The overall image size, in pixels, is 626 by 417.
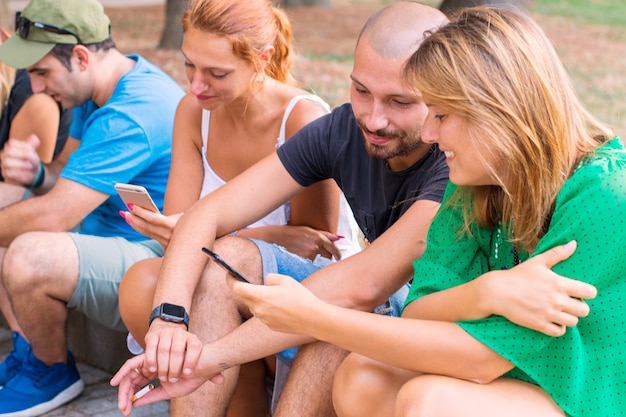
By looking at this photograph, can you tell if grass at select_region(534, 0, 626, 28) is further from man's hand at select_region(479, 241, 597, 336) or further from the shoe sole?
man's hand at select_region(479, 241, 597, 336)

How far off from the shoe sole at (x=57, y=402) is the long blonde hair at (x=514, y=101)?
2324 millimetres

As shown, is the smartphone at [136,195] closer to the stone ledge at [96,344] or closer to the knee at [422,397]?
the stone ledge at [96,344]

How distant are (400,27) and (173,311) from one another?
3.77ft

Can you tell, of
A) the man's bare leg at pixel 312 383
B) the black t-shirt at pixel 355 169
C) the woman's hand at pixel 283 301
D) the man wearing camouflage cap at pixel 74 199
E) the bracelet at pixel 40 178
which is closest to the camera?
the woman's hand at pixel 283 301

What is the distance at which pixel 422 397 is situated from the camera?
7.96 ft

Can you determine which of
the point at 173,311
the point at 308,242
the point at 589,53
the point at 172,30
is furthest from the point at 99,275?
the point at 589,53

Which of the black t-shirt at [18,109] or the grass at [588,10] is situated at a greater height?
the black t-shirt at [18,109]

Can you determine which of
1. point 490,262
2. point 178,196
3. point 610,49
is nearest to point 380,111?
point 490,262

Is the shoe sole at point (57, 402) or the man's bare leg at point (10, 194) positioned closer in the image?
the shoe sole at point (57, 402)

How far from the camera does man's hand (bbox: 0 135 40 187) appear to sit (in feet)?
14.6

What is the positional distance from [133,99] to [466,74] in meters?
2.23

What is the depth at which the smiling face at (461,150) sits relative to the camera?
2.49 metres

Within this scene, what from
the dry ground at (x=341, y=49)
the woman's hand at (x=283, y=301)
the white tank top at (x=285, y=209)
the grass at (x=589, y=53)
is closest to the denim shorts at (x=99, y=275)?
the white tank top at (x=285, y=209)

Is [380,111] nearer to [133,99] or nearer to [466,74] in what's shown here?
[466,74]
